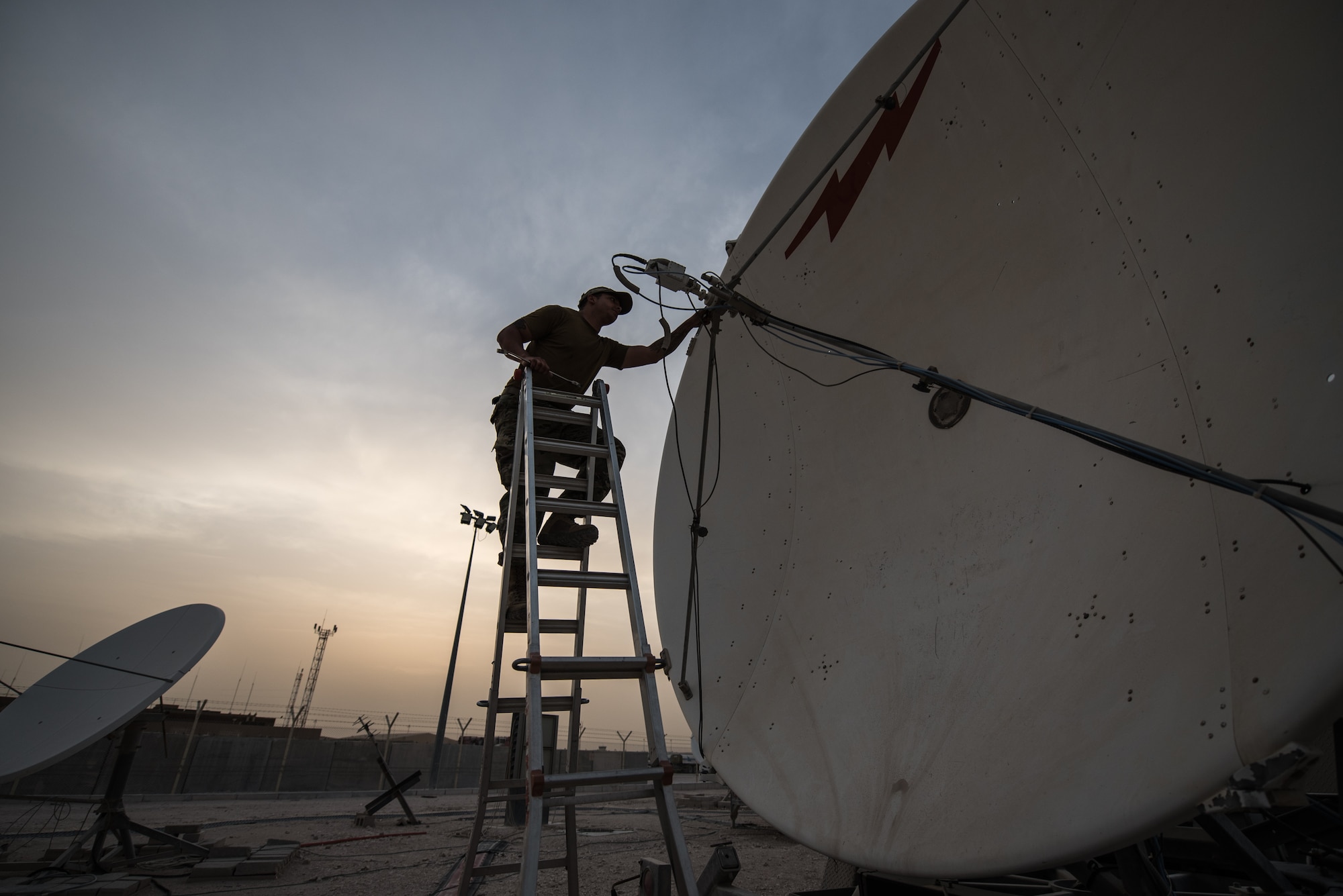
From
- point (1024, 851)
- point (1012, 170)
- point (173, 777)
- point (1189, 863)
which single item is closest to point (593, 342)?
point (1012, 170)

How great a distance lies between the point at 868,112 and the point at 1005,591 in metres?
2.08

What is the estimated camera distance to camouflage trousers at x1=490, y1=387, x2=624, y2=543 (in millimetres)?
4492

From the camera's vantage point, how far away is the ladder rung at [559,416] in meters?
4.16

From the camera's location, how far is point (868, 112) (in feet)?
9.02

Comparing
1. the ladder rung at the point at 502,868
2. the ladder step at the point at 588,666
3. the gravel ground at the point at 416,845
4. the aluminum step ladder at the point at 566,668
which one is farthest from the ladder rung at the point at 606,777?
the gravel ground at the point at 416,845

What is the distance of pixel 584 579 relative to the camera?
3242mm

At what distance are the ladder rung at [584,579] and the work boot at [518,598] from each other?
35.6 inches

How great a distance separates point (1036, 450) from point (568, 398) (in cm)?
283

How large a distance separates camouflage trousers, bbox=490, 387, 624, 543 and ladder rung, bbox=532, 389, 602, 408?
0.74 feet

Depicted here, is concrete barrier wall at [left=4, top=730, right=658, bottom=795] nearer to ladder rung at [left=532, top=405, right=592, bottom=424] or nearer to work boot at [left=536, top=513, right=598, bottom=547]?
work boot at [left=536, top=513, right=598, bottom=547]

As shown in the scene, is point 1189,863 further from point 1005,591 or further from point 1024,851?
point 1024,851

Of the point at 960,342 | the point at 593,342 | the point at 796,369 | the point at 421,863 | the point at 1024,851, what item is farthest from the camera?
the point at 421,863

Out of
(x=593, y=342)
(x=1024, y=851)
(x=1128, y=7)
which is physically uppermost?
(x=593, y=342)

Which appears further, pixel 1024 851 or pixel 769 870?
pixel 769 870
